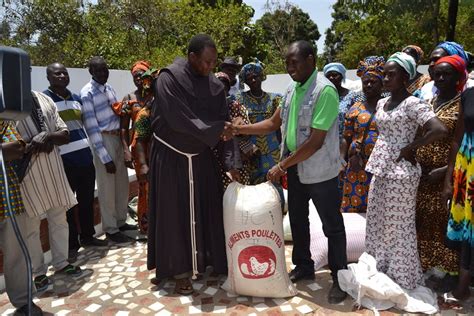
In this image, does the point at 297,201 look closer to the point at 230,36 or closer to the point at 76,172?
the point at 76,172

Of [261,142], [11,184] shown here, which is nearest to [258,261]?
[261,142]

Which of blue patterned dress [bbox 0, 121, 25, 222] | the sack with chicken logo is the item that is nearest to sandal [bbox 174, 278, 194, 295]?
the sack with chicken logo

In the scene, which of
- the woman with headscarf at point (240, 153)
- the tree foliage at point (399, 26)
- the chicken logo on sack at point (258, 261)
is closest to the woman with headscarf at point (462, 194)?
the chicken logo on sack at point (258, 261)

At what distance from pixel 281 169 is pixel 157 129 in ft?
3.32

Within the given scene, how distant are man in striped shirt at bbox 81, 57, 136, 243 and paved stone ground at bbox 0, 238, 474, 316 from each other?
2.58 feet

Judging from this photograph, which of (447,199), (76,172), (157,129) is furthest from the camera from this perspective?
(76,172)

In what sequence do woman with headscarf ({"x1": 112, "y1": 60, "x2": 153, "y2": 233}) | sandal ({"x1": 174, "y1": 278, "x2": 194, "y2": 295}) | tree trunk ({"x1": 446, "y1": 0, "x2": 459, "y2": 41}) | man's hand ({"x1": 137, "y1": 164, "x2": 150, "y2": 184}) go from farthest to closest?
1. tree trunk ({"x1": 446, "y1": 0, "x2": 459, "y2": 41})
2. woman with headscarf ({"x1": 112, "y1": 60, "x2": 153, "y2": 233})
3. man's hand ({"x1": 137, "y1": 164, "x2": 150, "y2": 184})
4. sandal ({"x1": 174, "y1": 278, "x2": 194, "y2": 295})

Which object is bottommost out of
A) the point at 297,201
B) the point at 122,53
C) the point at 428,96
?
the point at 297,201

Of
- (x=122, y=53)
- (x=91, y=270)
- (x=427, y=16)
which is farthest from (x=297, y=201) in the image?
(x=427, y=16)

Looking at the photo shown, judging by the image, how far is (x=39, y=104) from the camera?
3254 mm

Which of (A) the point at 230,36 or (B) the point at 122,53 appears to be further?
(A) the point at 230,36

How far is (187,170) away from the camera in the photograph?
3135 millimetres

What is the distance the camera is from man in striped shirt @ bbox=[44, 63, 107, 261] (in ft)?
12.5

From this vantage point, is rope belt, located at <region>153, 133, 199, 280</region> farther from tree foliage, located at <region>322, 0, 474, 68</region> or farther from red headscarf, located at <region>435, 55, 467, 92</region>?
tree foliage, located at <region>322, 0, 474, 68</region>
